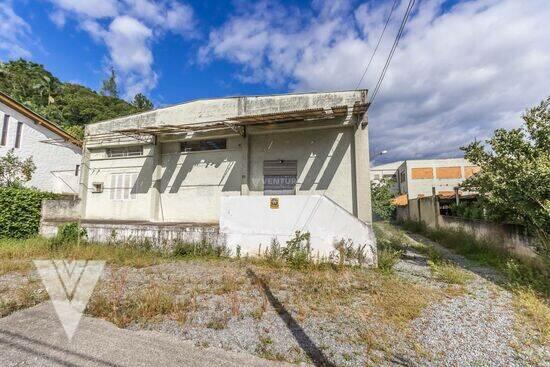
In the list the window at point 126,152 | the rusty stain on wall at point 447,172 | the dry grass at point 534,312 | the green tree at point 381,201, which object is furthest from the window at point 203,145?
the rusty stain on wall at point 447,172

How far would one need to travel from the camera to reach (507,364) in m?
2.93

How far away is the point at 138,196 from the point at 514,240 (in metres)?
13.7

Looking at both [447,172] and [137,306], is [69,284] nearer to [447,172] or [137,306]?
[137,306]

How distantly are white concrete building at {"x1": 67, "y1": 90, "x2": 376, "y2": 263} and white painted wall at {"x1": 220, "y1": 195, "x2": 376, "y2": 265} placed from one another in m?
0.03

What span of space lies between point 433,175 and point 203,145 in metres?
29.6

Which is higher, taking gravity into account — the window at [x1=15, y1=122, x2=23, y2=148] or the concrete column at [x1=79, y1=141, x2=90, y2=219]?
the window at [x1=15, y1=122, x2=23, y2=148]

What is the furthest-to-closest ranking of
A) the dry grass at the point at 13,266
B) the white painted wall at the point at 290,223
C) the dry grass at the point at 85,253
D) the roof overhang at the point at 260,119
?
the roof overhang at the point at 260,119 → the dry grass at the point at 85,253 → the white painted wall at the point at 290,223 → the dry grass at the point at 13,266

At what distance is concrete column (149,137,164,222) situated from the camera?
11.3m

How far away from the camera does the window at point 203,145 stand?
434 inches

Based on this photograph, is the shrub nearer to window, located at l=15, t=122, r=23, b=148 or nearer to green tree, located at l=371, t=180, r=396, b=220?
green tree, located at l=371, t=180, r=396, b=220

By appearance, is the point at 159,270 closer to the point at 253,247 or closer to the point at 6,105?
the point at 253,247

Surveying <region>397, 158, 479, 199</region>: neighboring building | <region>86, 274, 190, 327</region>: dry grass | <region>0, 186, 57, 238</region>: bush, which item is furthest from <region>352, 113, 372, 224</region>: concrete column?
<region>397, 158, 479, 199</region>: neighboring building

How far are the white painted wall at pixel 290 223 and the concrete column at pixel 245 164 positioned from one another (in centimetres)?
213

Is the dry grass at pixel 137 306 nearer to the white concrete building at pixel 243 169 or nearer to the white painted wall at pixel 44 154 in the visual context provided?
the white concrete building at pixel 243 169
